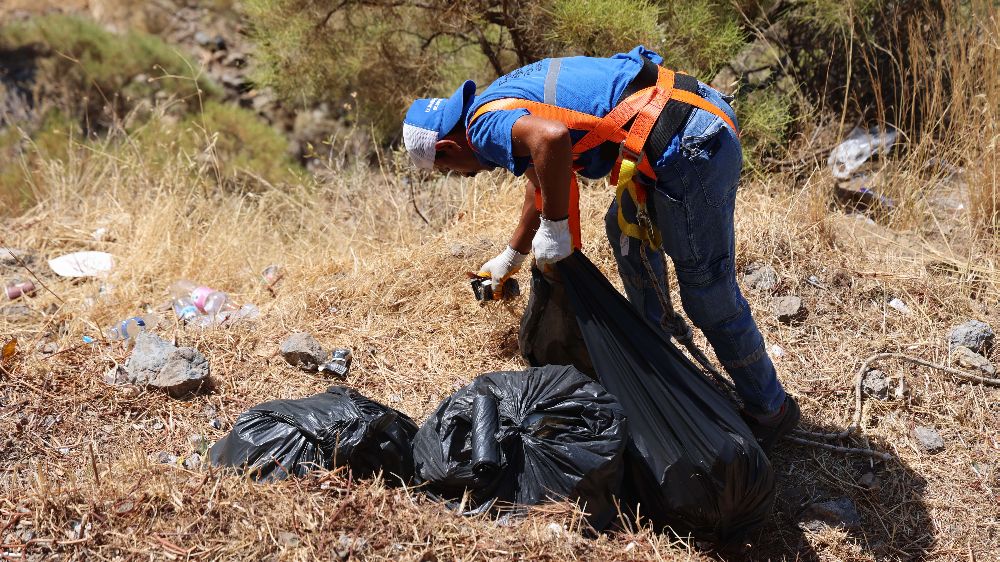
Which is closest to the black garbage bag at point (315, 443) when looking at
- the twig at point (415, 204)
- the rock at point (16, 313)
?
the rock at point (16, 313)

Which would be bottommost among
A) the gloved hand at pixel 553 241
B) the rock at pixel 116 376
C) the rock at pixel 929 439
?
the rock at pixel 116 376

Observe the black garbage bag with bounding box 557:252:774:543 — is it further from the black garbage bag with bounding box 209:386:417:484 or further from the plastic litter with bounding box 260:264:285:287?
the plastic litter with bounding box 260:264:285:287

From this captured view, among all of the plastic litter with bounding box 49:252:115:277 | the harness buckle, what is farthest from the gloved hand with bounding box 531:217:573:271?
the plastic litter with bounding box 49:252:115:277

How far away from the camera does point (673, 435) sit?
88.0 inches

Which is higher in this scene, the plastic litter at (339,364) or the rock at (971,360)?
the rock at (971,360)

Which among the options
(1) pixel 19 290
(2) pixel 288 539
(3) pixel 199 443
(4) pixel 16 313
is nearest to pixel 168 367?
(3) pixel 199 443

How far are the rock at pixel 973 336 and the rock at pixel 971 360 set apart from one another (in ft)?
0.08

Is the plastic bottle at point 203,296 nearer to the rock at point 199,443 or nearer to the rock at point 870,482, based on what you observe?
the rock at point 199,443

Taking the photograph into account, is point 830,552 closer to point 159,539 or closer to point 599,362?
point 599,362

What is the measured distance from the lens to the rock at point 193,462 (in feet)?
7.72

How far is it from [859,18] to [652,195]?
3.10 m

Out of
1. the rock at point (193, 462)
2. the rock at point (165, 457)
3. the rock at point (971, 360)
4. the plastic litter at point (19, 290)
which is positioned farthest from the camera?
the plastic litter at point (19, 290)

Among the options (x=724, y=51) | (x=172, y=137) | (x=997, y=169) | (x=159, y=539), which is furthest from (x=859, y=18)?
(x=172, y=137)

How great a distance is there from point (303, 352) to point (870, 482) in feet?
6.85
